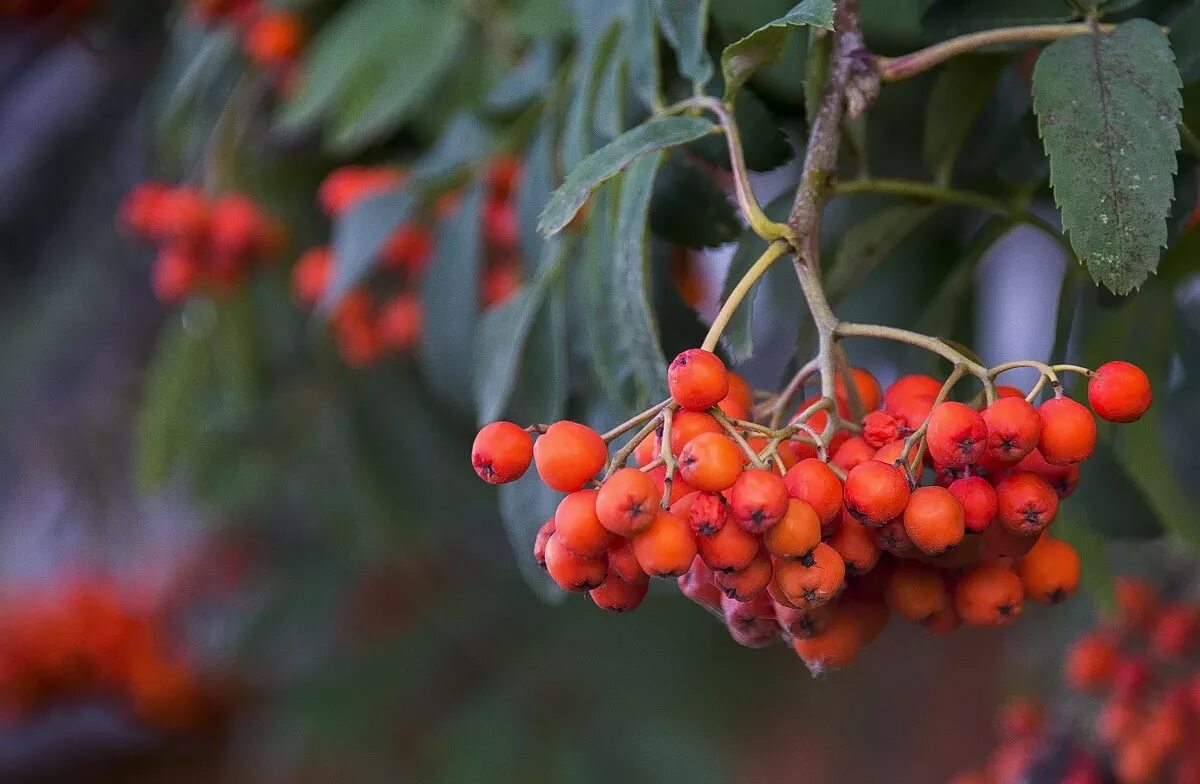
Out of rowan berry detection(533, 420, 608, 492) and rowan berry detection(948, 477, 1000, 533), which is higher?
rowan berry detection(533, 420, 608, 492)

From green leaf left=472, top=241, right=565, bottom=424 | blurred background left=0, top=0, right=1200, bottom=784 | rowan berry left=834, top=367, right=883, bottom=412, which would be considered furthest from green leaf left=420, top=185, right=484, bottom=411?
rowan berry left=834, top=367, right=883, bottom=412

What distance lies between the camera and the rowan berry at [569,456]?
15.1 inches

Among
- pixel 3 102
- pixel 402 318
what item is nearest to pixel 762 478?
pixel 402 318

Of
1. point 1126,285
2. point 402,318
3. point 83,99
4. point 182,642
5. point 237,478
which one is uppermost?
point 1126,285

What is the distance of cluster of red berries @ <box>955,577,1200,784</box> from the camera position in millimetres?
719

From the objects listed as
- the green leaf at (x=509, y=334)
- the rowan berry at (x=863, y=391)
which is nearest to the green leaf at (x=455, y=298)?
the green leaf at (x=509, y=334)

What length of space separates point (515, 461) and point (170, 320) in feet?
4.17

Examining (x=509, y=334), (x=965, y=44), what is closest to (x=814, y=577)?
(x=965, y=44)

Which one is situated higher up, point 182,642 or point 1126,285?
point 1126,285

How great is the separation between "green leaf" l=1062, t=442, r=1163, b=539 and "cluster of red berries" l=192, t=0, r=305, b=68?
832 millimetres

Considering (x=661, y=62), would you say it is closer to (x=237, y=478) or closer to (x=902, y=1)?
(x=902, y=1)

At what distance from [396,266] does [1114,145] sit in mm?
805

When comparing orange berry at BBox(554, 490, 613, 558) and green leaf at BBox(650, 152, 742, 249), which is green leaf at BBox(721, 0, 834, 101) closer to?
green leaf at BBox(650, 152, 742, 249)

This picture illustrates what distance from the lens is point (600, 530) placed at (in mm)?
378
